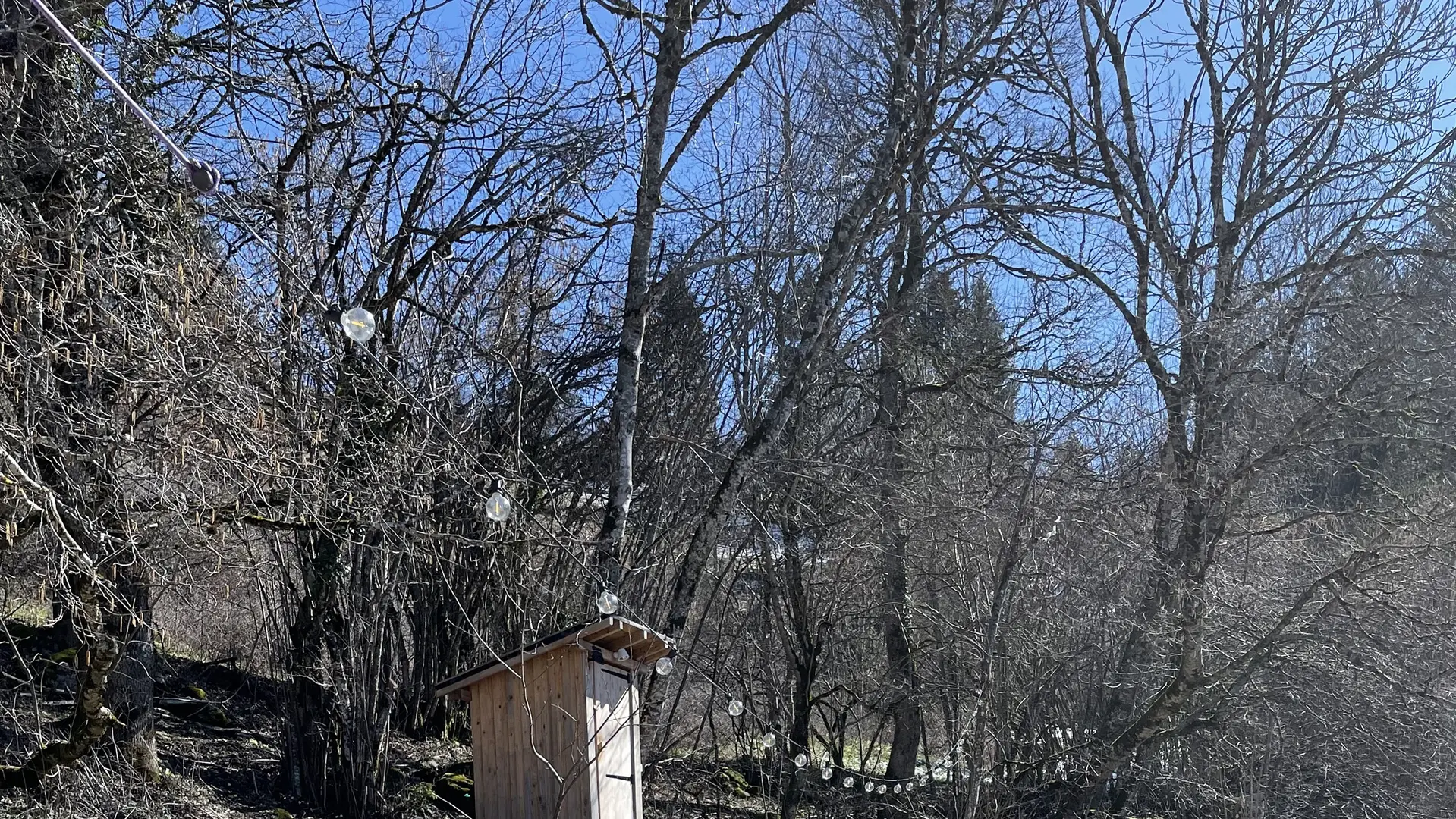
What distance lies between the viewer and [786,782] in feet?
32.1

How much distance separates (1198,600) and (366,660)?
559 centimetres

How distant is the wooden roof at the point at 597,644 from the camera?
6.57m

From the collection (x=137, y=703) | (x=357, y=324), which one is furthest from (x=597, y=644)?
(x=357, y=324)

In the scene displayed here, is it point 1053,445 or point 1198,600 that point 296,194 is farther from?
point 1198,600

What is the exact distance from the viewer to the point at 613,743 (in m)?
7.05

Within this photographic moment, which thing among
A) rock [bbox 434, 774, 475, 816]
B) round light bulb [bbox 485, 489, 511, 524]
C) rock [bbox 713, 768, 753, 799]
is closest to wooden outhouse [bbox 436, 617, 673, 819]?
rock [bbox 434, 774, 475, 816]

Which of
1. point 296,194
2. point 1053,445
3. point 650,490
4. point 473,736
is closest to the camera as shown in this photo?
point 296,194

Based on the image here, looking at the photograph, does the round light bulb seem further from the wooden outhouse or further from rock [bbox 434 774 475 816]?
rock [bbox 434 774 475 816]

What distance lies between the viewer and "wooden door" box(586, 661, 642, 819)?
6770 mm

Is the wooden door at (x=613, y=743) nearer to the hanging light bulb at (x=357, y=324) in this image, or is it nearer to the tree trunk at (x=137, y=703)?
the tree trunk at (x=137, y=703)

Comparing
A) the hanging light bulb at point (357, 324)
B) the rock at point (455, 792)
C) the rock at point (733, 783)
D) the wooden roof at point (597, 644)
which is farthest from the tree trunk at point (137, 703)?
the rock at point (733, 783)

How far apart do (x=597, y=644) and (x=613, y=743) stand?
2.13ft

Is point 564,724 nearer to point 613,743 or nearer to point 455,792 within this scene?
point 613,743

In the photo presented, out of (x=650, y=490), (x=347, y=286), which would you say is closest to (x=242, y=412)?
(x=347, y=286)
